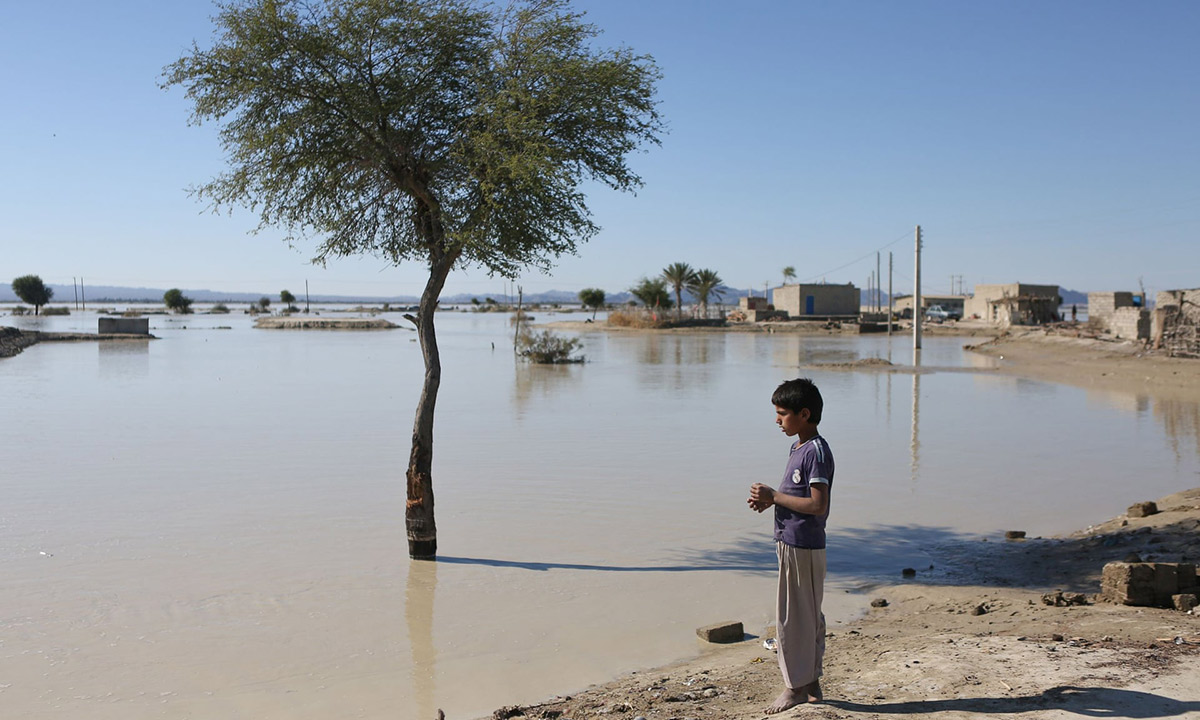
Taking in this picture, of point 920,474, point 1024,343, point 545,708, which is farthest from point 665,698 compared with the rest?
point 1024,343

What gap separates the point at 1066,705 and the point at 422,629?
192 inches

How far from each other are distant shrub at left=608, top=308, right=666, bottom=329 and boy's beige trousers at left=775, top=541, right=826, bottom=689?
232 ft

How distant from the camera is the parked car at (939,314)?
78.1 meters

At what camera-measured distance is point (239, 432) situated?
18562 millimetres

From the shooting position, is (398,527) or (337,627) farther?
(398,527)

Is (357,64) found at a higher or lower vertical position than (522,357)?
higher

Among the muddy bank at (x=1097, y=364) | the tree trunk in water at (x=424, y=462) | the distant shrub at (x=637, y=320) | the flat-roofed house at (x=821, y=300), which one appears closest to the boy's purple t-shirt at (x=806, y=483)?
the tree trunk in water at (x=424, y=462)

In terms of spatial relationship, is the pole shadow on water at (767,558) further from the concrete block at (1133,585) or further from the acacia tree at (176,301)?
the acacia tree at (176,301)

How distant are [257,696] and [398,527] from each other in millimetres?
4577

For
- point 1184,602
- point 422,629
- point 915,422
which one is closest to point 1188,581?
point 1184,602

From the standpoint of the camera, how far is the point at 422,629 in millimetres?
7527

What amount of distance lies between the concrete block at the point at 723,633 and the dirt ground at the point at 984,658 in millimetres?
109

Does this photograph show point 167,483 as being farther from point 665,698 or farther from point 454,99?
point 665,698

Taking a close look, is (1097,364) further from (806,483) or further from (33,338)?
(33,338)
